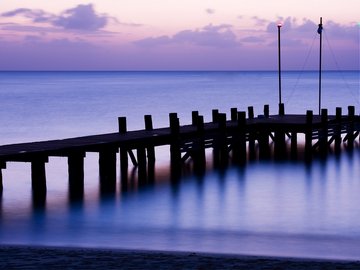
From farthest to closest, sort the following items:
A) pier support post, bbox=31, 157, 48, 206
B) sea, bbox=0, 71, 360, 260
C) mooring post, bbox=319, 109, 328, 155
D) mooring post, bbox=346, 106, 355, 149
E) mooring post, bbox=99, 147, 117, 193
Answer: mooring post, bbox=346, 106, 355, 149 → mooring post, bbox=319, 109, 328, 155 → mooring post, bbox=99, 147, 117, 193 → pier support post, bbox=31, 157, 48, 206 → sea, bbox=0, 71, 360, 260

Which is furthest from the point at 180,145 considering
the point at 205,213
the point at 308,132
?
the point at 205,213

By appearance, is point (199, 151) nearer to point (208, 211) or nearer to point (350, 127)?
point (208, 211)

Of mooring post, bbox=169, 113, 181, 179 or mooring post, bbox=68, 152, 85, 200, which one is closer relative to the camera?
mooring post, bbox=68, 152, 85, 200

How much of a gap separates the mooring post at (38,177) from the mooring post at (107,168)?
1998 millimetres

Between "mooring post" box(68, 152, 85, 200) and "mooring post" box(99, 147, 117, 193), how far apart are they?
0.91m

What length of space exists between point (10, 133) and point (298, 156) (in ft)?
60.1

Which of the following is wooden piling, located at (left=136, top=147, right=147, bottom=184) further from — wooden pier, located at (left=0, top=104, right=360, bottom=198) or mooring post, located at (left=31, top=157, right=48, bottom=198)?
mooring post, located at (left=31, top=157, right=48, bottom=198)

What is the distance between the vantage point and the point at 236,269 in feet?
35.4

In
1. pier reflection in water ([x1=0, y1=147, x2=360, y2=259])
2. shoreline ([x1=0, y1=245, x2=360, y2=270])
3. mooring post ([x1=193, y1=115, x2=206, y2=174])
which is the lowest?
pier reflection in water ([x1=0, y1=147, x2=360, y2=259])

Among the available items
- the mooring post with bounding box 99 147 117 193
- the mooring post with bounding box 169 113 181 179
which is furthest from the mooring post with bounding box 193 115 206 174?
the mooring post with bounding box 99 147 117 193

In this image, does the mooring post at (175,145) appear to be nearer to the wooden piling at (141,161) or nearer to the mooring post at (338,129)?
the wooden piling at (141,161)

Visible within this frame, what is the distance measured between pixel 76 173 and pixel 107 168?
1.66 m

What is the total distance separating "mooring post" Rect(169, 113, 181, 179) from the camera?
77.6 ft

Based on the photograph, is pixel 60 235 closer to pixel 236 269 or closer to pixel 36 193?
pixel 36 193
